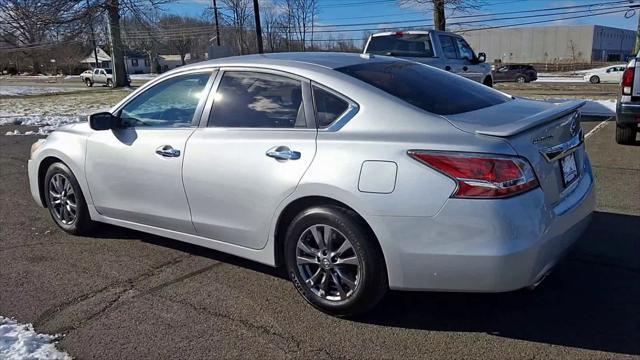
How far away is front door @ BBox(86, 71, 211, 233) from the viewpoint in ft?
12.8

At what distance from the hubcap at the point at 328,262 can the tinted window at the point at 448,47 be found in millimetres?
9620

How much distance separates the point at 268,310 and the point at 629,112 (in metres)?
6.75

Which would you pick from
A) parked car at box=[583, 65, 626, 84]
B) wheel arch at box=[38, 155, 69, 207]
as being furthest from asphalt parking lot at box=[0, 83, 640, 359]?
parked car at box=[583, 65, 626, 84]

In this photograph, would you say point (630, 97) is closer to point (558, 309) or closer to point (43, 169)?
point (558, 309)

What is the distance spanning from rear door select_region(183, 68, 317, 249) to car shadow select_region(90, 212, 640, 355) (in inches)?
25.3

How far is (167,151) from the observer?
153 inches

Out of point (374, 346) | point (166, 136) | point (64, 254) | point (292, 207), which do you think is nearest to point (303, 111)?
point (292, 207)

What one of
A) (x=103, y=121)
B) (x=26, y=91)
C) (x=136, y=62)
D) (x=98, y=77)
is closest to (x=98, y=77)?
(x=98, y=77)

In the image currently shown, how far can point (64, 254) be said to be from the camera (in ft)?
14.7

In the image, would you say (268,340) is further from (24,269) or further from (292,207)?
(24,269)

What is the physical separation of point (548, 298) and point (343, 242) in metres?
1.40

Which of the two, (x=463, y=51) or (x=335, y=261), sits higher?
(x=463, y=51)

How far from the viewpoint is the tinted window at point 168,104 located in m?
3.97

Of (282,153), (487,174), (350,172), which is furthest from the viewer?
(282,153)
